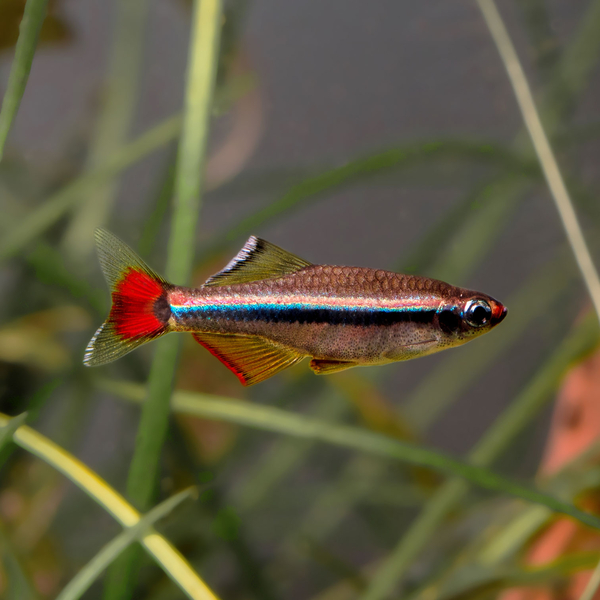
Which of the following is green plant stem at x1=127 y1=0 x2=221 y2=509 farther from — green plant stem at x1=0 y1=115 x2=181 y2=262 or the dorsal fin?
green plant stem at x1=0 y1=115 x2=181 y2=262

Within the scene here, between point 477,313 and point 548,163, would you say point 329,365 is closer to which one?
point 477,313

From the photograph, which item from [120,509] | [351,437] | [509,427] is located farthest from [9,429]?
[509,427]

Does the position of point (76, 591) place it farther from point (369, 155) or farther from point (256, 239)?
point (369, 155)

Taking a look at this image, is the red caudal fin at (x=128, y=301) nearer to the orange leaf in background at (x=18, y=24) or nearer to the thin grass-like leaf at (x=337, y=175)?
the orange leaf in background at (x=18, y=24)

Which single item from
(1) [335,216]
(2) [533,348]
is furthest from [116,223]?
(2) [533,348]

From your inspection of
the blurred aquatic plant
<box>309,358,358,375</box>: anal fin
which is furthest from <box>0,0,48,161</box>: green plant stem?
<box>309,358,358,375</box>: anal fin

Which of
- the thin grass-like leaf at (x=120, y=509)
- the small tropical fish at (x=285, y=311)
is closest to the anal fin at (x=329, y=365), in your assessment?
the small tropical fish at (x=285, y=311)
